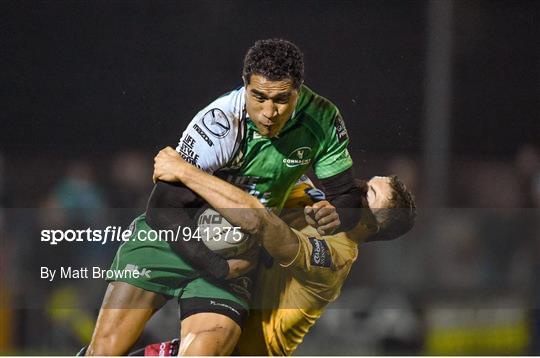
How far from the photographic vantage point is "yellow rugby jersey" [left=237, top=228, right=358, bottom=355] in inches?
162

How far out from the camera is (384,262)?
13.6 feet

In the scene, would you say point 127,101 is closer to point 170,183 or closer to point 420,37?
A: point 170,183

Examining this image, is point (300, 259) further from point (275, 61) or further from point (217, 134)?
point (275, 61)

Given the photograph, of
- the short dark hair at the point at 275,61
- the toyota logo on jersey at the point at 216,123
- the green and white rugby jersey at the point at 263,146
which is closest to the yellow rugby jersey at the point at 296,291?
the green and white rugby jersey at the point at 263,146

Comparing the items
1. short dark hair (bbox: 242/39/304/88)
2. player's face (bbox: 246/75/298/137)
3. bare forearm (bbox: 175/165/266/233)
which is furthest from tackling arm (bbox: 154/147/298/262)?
short dark hair (bbox: 242/39/304/88)

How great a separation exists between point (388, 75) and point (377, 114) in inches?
6.0

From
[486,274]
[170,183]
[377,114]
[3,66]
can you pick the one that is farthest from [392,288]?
[3,66]

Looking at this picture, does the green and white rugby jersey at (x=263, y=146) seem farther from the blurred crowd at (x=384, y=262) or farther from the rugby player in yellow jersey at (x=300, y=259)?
the blurred crowd at (x=384, y=262)

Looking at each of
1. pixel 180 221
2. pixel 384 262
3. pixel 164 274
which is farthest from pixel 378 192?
pixel 164 274

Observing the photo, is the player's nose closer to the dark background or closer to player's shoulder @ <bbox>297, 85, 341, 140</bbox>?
player's shoulder @ <bbox>297, 85, 341, 140</bbox>

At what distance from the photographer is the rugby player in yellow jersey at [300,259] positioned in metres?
4.07

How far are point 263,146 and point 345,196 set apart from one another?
0.38 m

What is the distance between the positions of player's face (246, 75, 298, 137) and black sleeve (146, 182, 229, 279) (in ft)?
1.27

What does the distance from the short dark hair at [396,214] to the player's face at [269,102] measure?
52 centimetres
